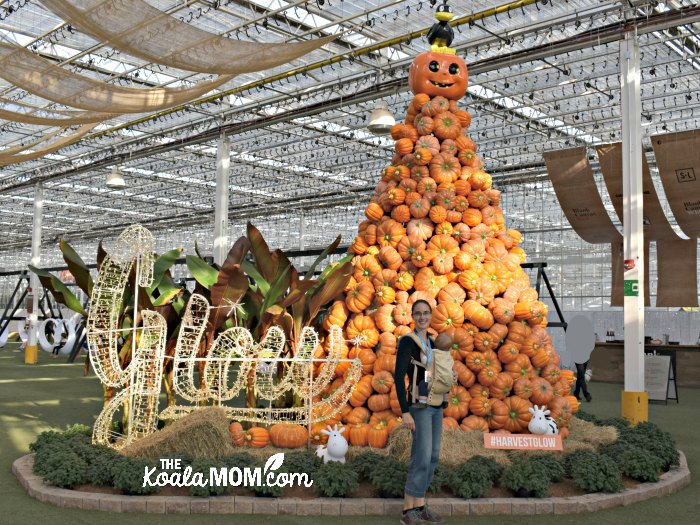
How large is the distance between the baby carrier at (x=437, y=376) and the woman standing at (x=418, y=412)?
13 millimetres

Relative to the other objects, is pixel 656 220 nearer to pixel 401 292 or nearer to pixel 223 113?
pixel 401 292

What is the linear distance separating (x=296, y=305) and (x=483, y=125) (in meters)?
12.5

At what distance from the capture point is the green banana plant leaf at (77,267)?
7.22m

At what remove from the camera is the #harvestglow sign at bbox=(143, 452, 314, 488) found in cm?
513

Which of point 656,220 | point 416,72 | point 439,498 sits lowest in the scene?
point 439,498

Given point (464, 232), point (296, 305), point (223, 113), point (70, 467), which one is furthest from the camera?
point (223, 113)

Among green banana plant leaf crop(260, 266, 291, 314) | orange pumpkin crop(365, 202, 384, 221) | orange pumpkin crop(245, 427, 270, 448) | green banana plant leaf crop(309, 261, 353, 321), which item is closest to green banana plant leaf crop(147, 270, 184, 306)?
green banana plant leaf crop(260, 266, 291, 314)

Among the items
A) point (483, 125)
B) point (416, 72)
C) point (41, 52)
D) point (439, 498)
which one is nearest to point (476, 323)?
point (439, 498)

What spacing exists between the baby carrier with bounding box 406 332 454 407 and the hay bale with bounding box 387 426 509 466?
4.17 ft

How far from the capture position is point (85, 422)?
353 inches

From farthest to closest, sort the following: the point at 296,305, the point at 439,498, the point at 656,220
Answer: the point at 656,220 → the point at 296,305 → the point at 439,498

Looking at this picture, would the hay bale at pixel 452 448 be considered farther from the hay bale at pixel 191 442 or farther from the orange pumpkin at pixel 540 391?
the hay bale at pixel 191 442

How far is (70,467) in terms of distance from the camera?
5.45 m

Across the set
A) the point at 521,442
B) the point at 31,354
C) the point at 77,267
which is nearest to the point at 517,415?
the point at 521,442
